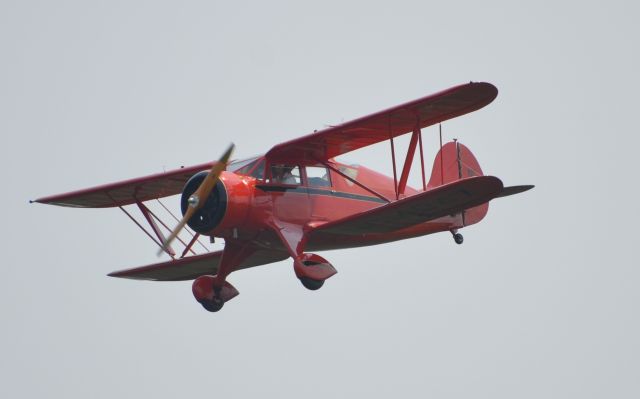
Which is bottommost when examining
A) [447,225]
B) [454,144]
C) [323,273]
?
[323,273]

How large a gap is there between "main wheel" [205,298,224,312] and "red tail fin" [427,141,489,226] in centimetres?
565

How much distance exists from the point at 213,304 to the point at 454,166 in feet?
21.2

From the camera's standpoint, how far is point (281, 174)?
74.2 ft

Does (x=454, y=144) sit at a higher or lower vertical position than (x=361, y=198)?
higher

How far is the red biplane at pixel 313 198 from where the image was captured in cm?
2130

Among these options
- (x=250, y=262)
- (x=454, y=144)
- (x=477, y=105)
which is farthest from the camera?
(x=454, y=144)

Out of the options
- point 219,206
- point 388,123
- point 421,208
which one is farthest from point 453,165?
point 219,206

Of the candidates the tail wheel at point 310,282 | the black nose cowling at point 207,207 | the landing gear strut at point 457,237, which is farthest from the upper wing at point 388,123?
the landing gear strut at point 457,237

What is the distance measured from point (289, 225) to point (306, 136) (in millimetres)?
1576

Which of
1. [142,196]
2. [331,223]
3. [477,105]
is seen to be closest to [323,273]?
[331,223]

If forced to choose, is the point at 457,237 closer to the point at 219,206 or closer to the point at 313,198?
the point at 313,198

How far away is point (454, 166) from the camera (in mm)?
26812

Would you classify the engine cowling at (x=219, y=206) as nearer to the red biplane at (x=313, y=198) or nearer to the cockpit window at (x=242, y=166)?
the red biplane at (x=313, y=198)

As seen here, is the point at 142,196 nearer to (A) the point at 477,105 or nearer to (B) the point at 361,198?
(B) the point at 361,198
